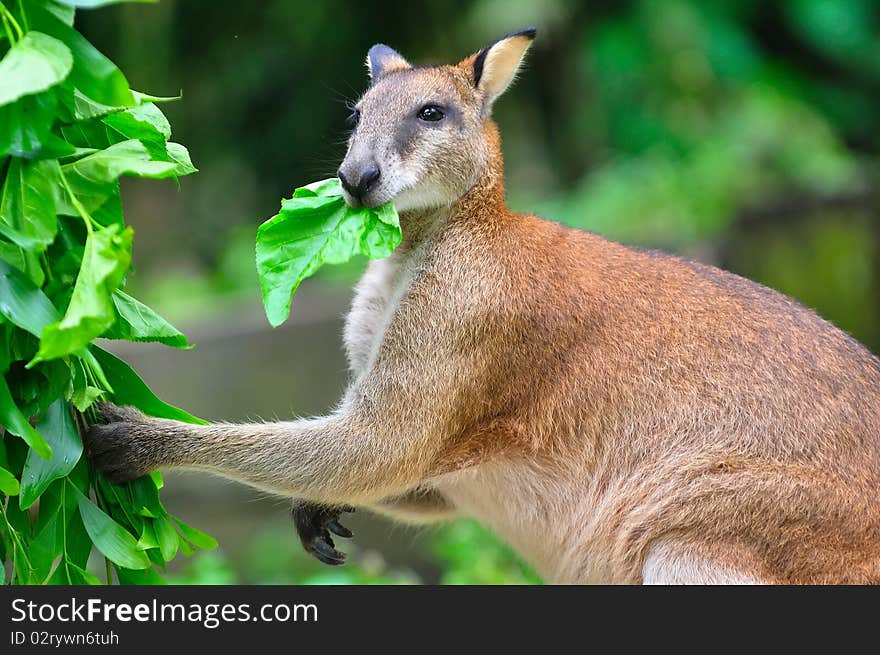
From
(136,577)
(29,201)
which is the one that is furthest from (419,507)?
(29,201)

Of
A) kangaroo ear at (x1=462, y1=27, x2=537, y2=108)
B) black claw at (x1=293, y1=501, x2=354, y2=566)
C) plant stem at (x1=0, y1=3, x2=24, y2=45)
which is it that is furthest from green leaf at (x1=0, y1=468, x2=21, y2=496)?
kangaroo ear at (x1=462, y1=27, x2=537, y2=108)

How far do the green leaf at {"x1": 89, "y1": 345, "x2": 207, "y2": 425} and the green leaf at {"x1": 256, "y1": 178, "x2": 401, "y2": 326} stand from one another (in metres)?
0.59

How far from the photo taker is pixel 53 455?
13.2 ft

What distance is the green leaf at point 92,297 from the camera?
10.4 feet

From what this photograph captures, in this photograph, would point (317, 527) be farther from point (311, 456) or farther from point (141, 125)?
point (141, 125)

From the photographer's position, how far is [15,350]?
3.82 meters

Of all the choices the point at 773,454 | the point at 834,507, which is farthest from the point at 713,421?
the point at 834,507

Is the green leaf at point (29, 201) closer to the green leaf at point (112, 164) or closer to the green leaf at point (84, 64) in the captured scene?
the green leaf at point (112, 164)

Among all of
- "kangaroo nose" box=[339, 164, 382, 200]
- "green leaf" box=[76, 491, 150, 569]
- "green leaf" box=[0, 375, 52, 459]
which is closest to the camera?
"green leaf" box=[0, 375, 52, 459]

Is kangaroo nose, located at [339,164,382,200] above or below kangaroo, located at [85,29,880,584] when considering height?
above

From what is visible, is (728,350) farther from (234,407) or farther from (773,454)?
(234,407)

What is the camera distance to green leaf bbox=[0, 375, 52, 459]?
3.57 meters

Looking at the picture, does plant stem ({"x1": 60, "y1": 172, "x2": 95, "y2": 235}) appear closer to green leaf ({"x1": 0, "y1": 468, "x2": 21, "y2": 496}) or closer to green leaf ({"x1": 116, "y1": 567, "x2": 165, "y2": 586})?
green leaf ({"x1": 0, "y1": 468, "x2": 21, "y2": 496})
